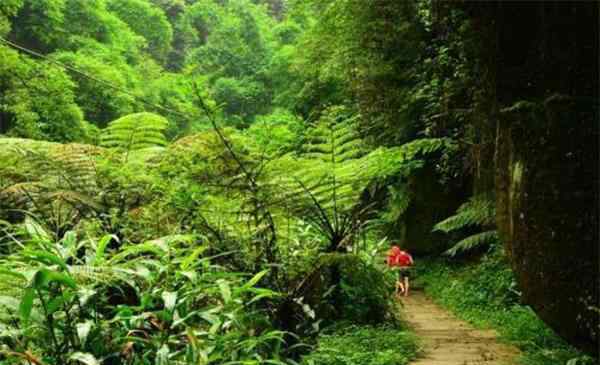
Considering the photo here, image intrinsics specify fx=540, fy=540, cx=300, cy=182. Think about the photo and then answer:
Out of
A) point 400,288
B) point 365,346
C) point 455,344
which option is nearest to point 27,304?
point 365,346

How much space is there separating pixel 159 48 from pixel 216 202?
24.9 metres

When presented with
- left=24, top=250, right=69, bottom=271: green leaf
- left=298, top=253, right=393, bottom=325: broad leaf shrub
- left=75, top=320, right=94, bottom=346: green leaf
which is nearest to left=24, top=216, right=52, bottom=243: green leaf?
left=24, top=250, right=69, bottom=271: green leaf

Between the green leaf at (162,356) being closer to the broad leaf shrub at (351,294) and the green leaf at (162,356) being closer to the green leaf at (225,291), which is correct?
the green leaf at (225,291)

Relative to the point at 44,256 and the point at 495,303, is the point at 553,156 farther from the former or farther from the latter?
the point at 495,303

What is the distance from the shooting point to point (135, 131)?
17.7ft

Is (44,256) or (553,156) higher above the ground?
(553,156)

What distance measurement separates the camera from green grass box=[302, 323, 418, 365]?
11.4ft

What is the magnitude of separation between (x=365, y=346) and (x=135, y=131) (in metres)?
Result: 3.04

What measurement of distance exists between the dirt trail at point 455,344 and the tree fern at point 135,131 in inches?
126

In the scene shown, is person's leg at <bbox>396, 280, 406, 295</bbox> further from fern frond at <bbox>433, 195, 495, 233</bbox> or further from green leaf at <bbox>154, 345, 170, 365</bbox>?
green leaf at <bbox>154, 345, 170, 365</bbox>

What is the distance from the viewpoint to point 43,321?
71.4 inches

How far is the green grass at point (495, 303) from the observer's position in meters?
3.94

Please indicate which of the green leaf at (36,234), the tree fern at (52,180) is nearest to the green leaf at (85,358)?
the green leaf at (36,234)

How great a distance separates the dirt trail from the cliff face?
0.78m
